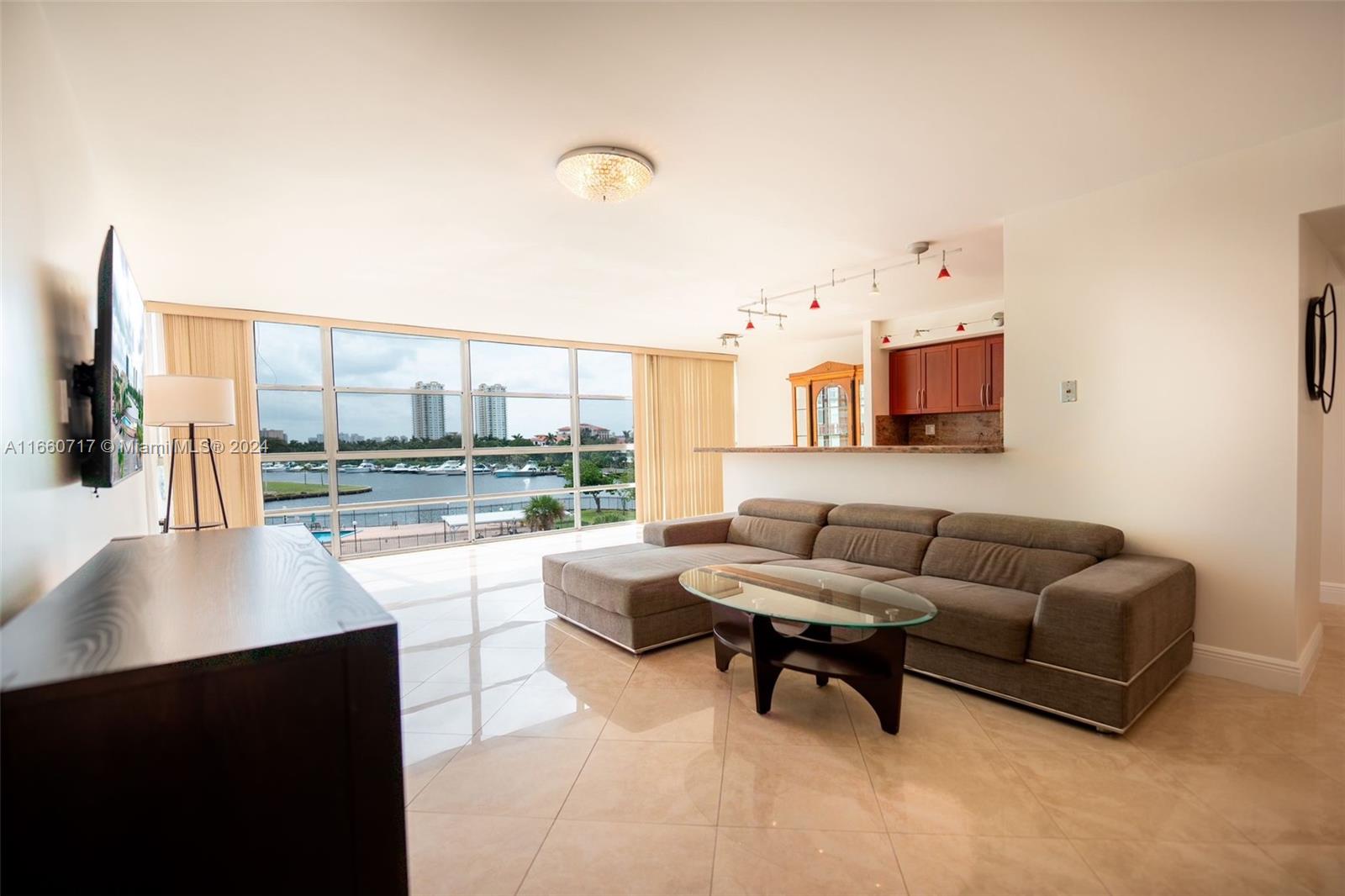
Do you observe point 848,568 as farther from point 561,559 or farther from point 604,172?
point 604,172

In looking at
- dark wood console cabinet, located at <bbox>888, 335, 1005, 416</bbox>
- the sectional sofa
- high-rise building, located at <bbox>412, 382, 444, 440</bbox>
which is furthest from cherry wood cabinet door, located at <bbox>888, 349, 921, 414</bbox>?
high-rise building, located at <bbox>412, 382, 444, 440</bbox>

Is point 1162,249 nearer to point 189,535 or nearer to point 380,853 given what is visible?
point 380,853

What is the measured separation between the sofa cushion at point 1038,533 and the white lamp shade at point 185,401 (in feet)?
14.1

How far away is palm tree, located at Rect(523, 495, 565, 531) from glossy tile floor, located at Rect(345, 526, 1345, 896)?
14.8 feet

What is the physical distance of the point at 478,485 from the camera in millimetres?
6945

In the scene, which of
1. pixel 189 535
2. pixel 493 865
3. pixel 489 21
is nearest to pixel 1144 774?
pixel 493 865

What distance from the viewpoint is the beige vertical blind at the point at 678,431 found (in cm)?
812

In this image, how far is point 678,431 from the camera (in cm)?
846

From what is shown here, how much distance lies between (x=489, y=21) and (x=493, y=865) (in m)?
2.52

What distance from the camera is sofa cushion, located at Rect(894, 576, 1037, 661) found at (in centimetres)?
245

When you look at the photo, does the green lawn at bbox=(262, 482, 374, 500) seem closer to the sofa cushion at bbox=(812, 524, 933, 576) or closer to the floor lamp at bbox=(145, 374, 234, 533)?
the floor lamp at bbox=(145, 374, 234, 533)

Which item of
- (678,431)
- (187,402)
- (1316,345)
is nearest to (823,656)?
(1316,345)

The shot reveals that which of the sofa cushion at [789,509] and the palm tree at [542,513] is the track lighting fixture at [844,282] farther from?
the palm tree at [542,513]

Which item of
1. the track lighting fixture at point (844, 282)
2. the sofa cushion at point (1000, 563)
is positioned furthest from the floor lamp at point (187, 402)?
the sofa cushion at point (1000, 563)
